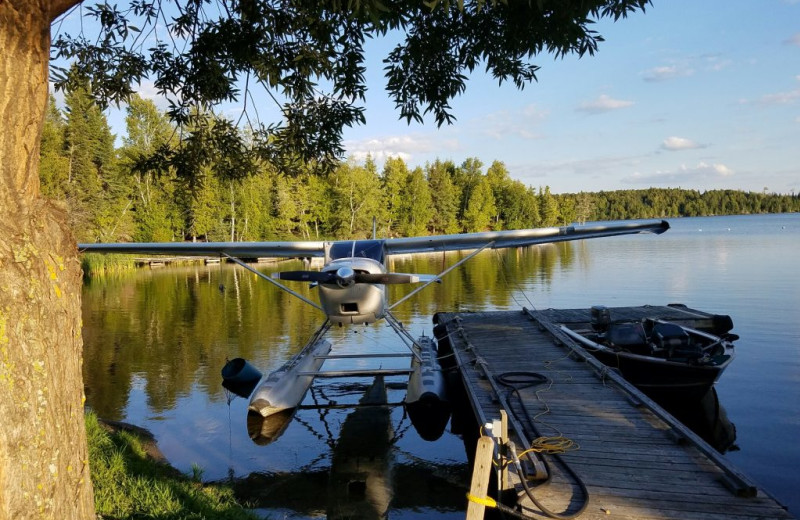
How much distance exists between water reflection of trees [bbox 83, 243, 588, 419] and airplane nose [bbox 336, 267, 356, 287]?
3624mm

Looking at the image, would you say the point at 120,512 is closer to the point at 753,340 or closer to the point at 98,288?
the point at 753,340

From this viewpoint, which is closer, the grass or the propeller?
the grass

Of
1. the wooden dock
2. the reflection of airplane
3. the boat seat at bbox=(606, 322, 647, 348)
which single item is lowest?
the reflection of airplane

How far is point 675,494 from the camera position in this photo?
150 inches

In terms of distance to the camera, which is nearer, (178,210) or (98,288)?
(98,288)

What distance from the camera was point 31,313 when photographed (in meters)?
1.83

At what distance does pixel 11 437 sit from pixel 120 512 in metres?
2.84

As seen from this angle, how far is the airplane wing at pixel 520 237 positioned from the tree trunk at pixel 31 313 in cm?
715

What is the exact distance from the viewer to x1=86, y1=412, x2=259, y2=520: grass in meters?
4.18

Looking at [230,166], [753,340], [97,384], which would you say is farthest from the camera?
[753,340]

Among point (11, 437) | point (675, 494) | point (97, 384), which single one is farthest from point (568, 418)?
point (97, 384)

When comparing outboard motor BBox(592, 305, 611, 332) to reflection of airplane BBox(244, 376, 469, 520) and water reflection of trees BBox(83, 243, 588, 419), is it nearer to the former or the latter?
reflection of airplane BBox(244, 376, 469, 520)

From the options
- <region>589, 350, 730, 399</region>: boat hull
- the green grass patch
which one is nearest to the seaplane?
<region>589, 350, 730, 399</region>: boat hull

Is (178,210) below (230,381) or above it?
above
